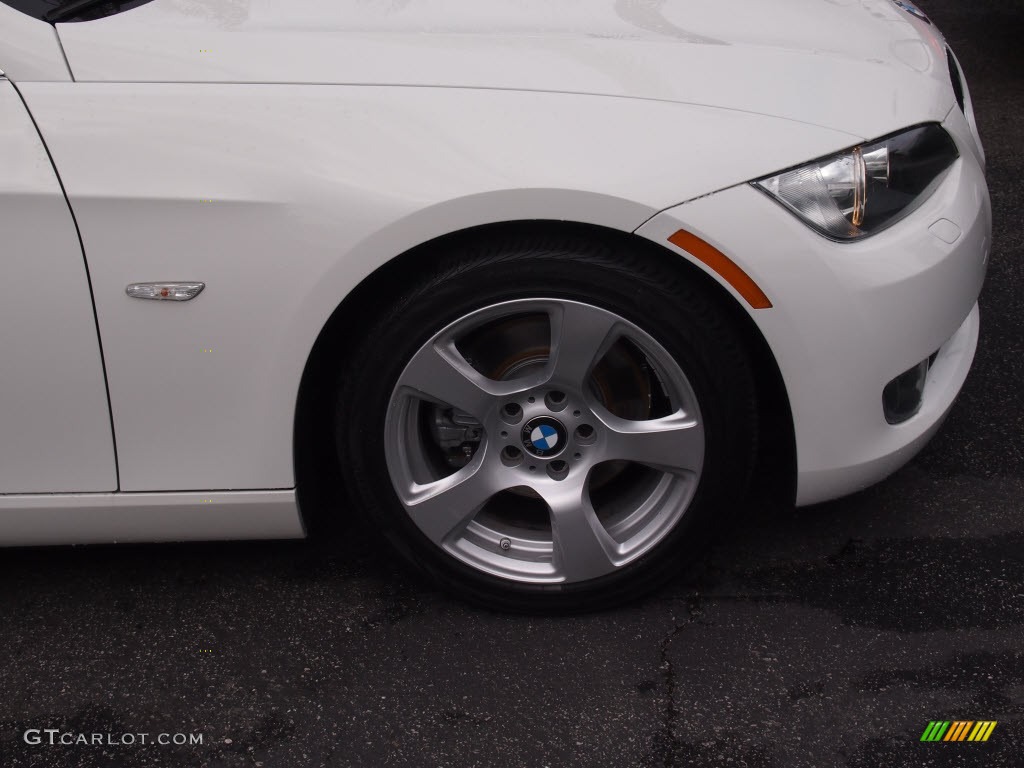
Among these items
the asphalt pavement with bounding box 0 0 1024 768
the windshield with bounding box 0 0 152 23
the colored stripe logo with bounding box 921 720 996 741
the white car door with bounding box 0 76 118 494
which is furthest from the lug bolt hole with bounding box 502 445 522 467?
the windshield with bounding box 0 0 152 23

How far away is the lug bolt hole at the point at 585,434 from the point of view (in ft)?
7.24

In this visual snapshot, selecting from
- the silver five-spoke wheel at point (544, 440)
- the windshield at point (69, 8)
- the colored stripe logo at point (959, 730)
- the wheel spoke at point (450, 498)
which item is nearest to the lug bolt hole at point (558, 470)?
the silver five-spoke wheel at point (544, 440)

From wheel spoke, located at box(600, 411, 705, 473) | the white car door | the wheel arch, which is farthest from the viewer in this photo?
wheel spoke, located at box(600, 411, 705, 473)

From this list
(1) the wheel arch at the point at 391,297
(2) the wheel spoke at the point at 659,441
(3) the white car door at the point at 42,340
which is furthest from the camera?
(2) the wheel spoke at the point at 659,441

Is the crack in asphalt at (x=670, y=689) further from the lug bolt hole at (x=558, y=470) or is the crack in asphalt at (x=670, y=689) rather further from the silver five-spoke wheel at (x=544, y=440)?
the lug bolt hole at (x=558, y=470)

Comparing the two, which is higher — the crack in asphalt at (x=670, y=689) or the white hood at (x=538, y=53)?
the white hood at (x=538, y=53)

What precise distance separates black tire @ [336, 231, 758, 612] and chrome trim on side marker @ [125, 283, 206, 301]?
1.08ft

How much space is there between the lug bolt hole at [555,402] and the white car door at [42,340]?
0.86 meters

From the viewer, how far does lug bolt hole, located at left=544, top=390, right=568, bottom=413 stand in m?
2.19

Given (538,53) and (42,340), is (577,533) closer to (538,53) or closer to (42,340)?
(538,53)

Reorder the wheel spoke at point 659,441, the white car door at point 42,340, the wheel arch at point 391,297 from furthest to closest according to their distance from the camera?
1. the wheel spoke at point 659,441
2. the wheel arch at point 391,297
3. the white car door at point 42,340

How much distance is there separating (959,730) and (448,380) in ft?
3.84

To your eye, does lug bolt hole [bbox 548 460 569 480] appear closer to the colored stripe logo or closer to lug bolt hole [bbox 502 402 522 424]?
lug bolt hole [bbox 502 402 522 424]

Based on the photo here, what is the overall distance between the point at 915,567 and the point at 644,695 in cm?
75
